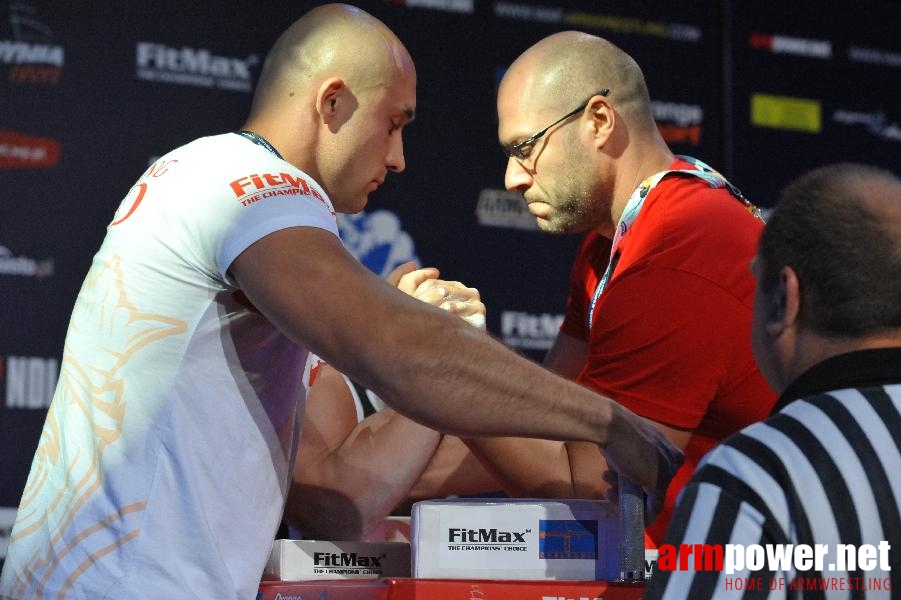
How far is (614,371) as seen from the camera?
1.99 m

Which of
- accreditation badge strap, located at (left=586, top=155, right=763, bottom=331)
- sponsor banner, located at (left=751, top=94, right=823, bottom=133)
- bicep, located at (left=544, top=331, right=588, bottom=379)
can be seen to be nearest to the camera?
accreditation badge strap, located at (left=586, top=155, right=763, bottom=331)

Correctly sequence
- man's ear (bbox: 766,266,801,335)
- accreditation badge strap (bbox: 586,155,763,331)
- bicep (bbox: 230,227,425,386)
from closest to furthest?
man's ear (bbox: 766,266,801,335) → bicep (bbox: 230,227,425,386) → accreditation badge strap (bbox: 586,155,763,331)

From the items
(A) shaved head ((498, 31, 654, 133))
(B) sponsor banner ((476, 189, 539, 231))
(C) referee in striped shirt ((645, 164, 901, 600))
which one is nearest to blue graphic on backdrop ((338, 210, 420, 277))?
(B) sponsor banner ((476, 189, 539, 231))

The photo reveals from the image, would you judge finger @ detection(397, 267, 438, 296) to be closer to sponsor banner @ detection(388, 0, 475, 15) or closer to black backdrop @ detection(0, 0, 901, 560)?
black backdrop @ detection(0, 0, 901, 560)

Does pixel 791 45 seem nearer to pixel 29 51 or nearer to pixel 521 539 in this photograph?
pixel 29 51

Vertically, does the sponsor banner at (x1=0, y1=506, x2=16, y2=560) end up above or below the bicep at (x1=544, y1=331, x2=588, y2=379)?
below

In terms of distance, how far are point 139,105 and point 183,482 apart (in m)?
2.39

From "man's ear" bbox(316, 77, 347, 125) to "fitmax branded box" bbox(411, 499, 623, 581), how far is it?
0.68 m

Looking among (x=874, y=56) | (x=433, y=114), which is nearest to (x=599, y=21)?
(x=433, y=114)

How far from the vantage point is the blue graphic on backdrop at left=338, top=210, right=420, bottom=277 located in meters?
3.75

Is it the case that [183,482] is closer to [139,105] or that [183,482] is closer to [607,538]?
[607,538]

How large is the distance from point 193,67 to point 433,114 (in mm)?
806

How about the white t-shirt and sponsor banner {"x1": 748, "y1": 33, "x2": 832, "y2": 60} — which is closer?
the white t-shirt

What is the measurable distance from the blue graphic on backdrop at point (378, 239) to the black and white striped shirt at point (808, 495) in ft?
8.90
